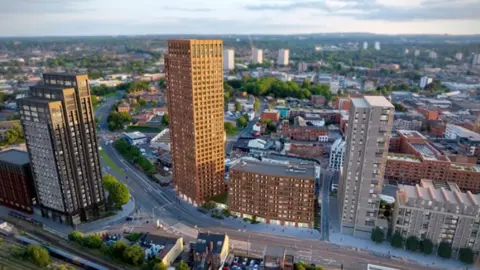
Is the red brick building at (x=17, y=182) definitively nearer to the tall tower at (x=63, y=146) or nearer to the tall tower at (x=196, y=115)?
the tall tower at (x=63, y=146)

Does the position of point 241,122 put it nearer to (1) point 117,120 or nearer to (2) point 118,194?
(1) point 117,120

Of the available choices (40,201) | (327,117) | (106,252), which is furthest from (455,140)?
(40,201)

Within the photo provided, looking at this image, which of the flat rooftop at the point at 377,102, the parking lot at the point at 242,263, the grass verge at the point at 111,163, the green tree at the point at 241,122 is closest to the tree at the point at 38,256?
the parking lot at the point at 242,263

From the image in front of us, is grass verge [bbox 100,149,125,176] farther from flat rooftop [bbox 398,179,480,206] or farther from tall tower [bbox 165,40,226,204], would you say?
flat rooftop [bbox 398,179,480,206]

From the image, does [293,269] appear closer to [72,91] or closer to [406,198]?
[406,198]

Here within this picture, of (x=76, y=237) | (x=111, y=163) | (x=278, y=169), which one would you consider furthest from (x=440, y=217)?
(x=111, y=163)
